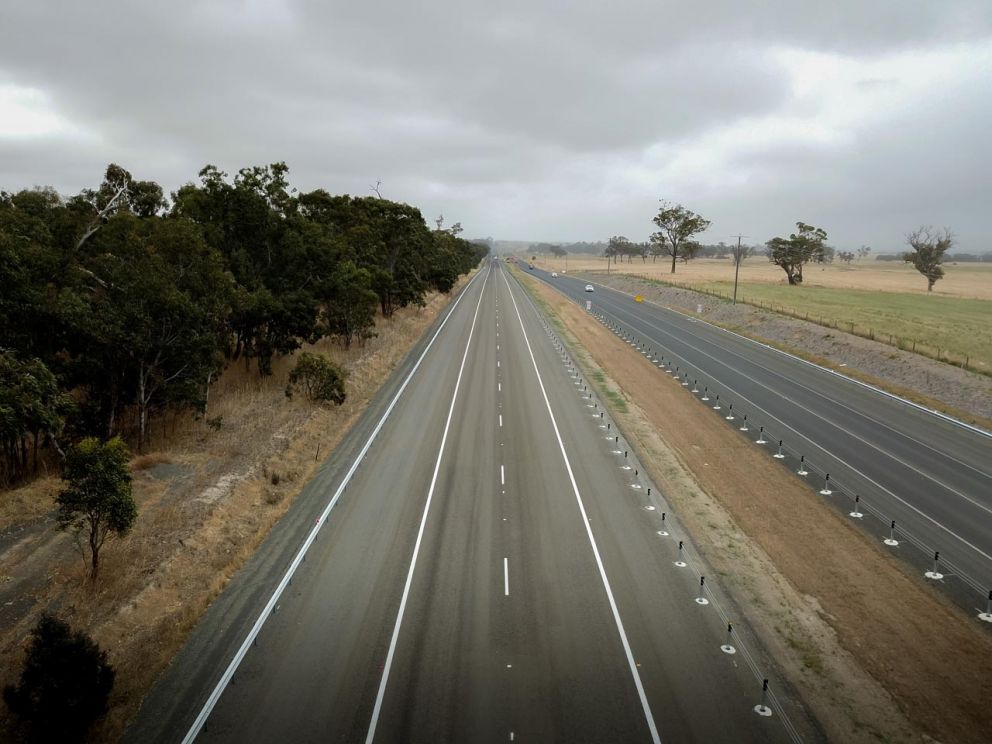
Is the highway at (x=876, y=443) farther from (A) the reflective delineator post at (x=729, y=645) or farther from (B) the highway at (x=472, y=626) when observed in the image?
(B) the highway at (x=472, y=626)

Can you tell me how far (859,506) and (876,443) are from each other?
32.4ft

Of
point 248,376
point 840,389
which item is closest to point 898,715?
point 840,389

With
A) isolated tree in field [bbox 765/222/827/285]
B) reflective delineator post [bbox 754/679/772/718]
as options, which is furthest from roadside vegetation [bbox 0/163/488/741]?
isolated tree in field [bbox 765/222/827/285]

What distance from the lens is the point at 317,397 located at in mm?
37156

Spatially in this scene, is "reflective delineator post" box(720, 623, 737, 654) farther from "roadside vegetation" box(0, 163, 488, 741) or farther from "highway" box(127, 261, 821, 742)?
"roadside vegetation" box(0, 163, 488, 741)

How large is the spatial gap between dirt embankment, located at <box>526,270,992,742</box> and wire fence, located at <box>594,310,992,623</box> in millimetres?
697

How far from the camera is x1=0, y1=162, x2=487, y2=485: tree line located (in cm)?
2316

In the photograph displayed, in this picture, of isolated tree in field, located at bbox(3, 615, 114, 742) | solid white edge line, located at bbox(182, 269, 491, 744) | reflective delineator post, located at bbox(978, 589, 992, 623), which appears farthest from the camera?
reflective delineator post, located at bbox(978, 589, 992, 623)

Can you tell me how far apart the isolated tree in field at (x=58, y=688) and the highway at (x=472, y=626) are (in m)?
1.13

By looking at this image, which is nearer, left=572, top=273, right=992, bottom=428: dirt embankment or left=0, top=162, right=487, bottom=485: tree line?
left=0, top=162, right=487, bottom=485: tree line

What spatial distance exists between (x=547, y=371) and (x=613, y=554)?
29031 mm

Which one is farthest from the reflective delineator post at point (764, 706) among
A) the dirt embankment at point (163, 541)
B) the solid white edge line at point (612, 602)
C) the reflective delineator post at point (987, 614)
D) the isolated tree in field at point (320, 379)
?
the isolated tree in field at point (320, 379)

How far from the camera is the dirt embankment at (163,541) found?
15.1 meters

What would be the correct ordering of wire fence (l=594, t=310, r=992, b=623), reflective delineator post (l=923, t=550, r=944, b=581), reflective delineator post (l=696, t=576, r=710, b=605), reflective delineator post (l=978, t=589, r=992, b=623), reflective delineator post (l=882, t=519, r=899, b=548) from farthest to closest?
reflective delineator post (l=882, t=519, r=899, b=548) < reflective delineator post (l=923, t=550, r=944, b=581) < wire fence (l=594, t=310, r=992, b=623) < reflective delineator post (l=696, t=576, r=710, b=605) < reflective delineator post (l=978, t=589, r=992, b=623)
